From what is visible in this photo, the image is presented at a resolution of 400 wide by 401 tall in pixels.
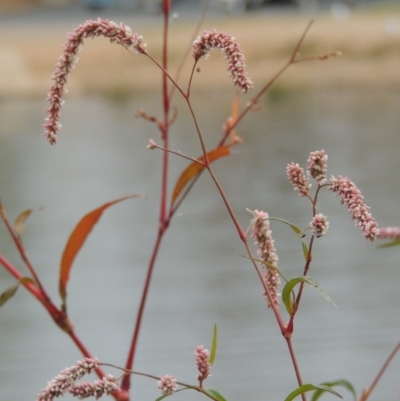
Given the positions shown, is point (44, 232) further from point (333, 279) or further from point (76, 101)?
point (76, 101)

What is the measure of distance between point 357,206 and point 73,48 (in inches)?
6.7

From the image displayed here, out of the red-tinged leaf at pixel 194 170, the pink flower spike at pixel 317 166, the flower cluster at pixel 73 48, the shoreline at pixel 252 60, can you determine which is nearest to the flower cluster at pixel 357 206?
the pink flower spike at pixel 317 166

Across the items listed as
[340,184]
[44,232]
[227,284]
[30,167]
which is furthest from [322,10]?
[340,184]

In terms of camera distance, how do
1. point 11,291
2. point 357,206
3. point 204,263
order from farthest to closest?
point 204,263, point 11,291, point 357,206

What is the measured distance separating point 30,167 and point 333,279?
405 centimetres

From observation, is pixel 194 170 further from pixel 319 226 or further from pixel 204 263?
pixel 204 263

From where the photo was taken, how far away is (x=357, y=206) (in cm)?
48

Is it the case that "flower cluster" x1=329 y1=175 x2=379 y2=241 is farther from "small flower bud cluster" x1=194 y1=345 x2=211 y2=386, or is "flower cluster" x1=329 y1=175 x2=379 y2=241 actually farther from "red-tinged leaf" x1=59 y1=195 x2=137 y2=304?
"red-tinged leaf" x1=59 y1=195 x2=137 y2=304

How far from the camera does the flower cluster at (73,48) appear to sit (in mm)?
508

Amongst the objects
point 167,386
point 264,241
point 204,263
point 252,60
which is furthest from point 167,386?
point 252,60

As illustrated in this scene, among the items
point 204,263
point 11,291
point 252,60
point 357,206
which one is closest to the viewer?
point 357,206

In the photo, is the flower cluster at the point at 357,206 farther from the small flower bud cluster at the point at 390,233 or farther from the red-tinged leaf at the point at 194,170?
the red-tinged leaf at the point at 194,170

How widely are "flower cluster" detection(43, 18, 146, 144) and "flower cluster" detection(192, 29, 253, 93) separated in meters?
0.03

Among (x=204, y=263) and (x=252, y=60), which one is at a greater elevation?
(x=252, y=60)
